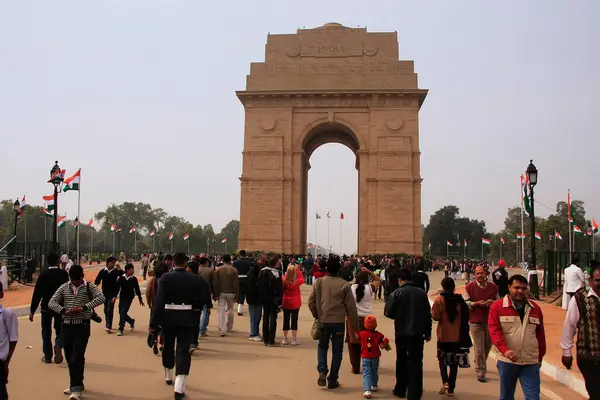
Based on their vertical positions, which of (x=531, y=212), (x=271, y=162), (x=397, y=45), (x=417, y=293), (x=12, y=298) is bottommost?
(x=12, y=298)

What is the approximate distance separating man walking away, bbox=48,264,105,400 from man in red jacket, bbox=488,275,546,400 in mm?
4767

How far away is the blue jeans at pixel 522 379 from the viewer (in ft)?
17.7

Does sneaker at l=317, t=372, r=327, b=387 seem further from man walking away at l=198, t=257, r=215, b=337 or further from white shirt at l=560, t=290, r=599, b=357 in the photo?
man walking away at l=198, t=257, r=215, b=337

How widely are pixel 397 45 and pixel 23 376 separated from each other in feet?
120

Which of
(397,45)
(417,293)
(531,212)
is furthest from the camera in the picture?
(397,45)

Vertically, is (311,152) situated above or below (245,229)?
above

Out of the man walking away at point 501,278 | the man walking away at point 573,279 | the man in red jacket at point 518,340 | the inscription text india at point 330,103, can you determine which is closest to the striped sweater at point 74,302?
the man in red jacket at point 518,340

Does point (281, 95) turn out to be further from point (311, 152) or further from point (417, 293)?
point (417, 293)

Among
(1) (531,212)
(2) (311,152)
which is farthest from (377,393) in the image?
(2) (311,152)

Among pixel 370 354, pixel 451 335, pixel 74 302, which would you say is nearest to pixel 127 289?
pixel 74 302

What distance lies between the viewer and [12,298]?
67.6 feet

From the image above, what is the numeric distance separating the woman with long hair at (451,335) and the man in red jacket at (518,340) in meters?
1.57

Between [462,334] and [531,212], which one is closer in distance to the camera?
[462,334]

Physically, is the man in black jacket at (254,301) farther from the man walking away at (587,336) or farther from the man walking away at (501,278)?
the man walking away at (587,336)
